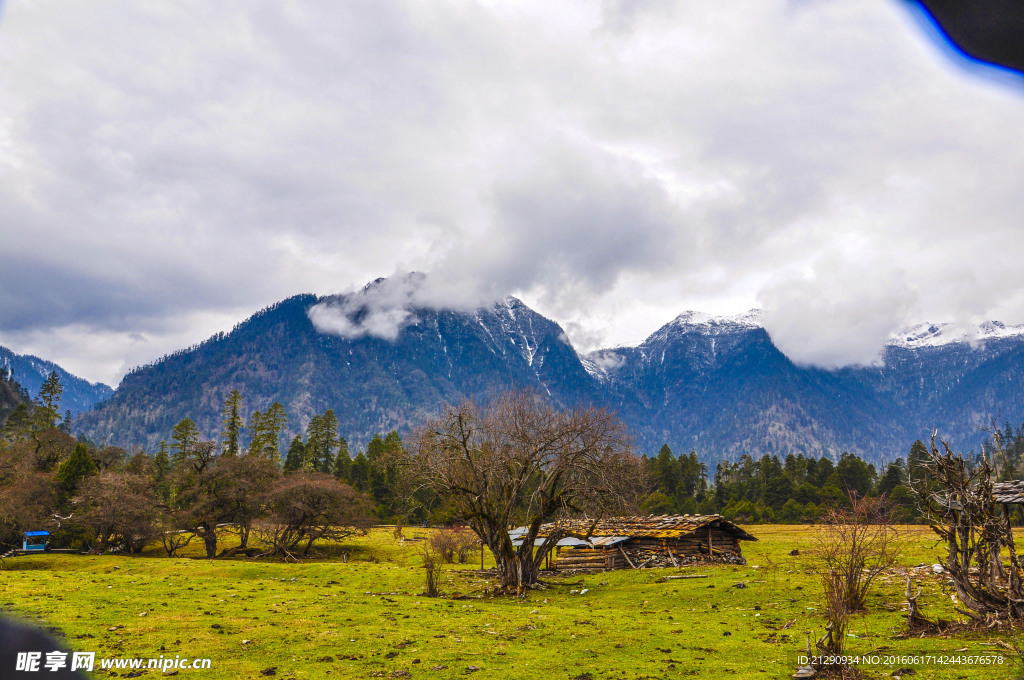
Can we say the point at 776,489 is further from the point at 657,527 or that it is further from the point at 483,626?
the point at 483,626

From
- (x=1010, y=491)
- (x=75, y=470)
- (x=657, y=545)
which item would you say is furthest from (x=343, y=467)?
(x=1010, y=491)

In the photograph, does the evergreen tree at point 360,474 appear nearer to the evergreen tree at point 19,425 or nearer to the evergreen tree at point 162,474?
the evergreen tree at point 162,474

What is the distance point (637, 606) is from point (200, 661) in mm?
18305

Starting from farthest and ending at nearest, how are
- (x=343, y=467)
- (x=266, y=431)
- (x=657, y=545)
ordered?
1. (x=343, y=467)
2. (x=266, y=431)
3. (x=657, y=545)

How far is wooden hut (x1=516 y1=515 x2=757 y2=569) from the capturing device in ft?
139

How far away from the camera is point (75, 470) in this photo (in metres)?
55.2

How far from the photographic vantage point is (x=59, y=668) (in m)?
3.29

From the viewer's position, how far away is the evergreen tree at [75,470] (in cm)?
5456

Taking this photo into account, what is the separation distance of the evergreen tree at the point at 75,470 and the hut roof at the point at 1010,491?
6700 cm

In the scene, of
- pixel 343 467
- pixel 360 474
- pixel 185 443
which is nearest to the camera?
pixel 185 443

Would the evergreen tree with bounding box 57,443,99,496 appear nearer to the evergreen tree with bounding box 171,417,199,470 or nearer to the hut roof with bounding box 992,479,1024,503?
the evergreen tree with bounding box 171,417,199,470

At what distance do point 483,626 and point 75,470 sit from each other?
53.4 metres

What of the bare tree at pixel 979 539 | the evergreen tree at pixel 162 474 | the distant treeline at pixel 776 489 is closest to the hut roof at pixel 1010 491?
the bare tree at pixel 979 539

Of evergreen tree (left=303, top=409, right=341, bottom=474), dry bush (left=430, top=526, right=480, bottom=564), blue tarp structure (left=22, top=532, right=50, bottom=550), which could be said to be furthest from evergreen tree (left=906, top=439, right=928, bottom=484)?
evergreen tree (left=303, top=409, right=341, bottom=474)
